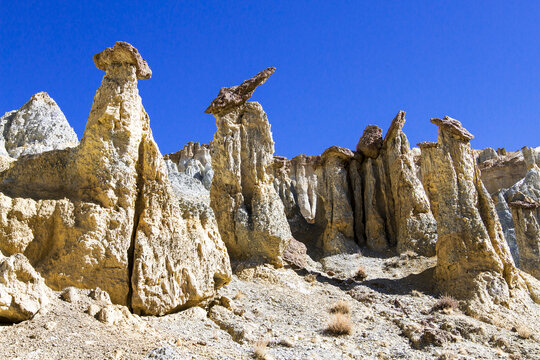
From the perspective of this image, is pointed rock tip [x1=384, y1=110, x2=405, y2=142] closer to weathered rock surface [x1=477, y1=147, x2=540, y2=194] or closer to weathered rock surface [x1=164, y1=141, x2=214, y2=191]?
weathered rock surface [x1=477, y1=147, x2=540, y2=194]

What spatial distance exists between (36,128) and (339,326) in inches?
481

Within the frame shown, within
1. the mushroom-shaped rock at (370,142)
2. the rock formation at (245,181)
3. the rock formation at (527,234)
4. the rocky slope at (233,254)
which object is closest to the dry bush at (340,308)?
the rocky slope at (233,254)

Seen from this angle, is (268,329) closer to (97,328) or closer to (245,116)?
(97,328)

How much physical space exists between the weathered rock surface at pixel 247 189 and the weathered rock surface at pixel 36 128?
528cm

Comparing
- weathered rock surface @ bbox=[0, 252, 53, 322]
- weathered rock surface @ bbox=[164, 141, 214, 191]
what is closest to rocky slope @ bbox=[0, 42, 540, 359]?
weathered rock surface @ bbox=[0, 252, 53, 322]

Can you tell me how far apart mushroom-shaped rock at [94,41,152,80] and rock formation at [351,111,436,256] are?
1444 centimetres

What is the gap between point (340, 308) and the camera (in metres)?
14.1

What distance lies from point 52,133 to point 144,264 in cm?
981

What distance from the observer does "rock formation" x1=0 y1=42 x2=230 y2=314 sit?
9.02m

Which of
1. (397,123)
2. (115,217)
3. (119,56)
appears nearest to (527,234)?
(397,123)

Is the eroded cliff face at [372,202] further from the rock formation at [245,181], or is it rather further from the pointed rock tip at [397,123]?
the rock formation at [245,181]

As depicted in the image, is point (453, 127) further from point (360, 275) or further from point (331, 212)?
point (331, 212)

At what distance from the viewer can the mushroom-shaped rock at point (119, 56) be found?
38.1 feet

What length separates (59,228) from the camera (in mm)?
9172
